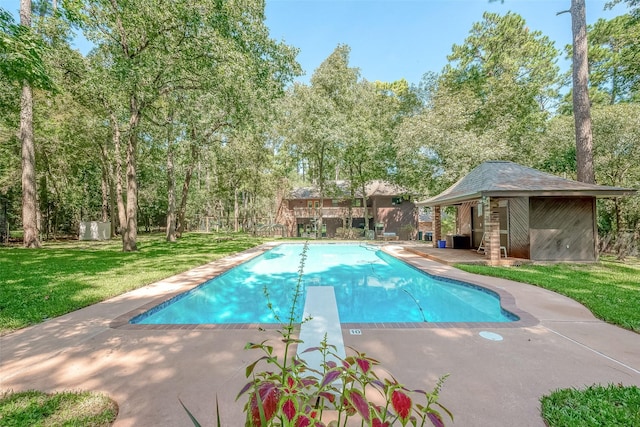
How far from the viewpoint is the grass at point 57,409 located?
218 centimetres

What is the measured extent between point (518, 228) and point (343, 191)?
1474 cm

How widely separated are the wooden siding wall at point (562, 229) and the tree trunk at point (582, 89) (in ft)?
4.53

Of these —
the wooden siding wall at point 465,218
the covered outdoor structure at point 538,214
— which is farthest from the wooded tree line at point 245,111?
the covered outdoor structure at point 538,214

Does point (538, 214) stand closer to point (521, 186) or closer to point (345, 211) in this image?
point (521, 186)

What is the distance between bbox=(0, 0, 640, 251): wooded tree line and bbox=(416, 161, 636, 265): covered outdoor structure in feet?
16.6

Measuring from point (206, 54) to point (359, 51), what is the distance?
14.9m

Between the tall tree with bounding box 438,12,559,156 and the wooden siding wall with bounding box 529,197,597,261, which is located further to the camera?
the tall tree with bounding box 438,12,559,156

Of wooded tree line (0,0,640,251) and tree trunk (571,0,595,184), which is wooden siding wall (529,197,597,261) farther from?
wooded tree line (0,0,640,251)

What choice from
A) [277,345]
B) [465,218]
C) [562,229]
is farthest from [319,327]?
[465,218]

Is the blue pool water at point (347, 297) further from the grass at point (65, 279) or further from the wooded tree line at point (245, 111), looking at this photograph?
the wooded tree line at point (245, 111)

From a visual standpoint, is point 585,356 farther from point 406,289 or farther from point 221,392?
point 406,289

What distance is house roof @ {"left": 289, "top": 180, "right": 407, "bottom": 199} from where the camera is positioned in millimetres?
23031

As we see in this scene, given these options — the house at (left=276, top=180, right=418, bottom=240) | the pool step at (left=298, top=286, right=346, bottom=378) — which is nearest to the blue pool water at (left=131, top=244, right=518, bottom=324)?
the pool step at (left=298, top=286, right=346, bottom=378)

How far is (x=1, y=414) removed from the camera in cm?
224
